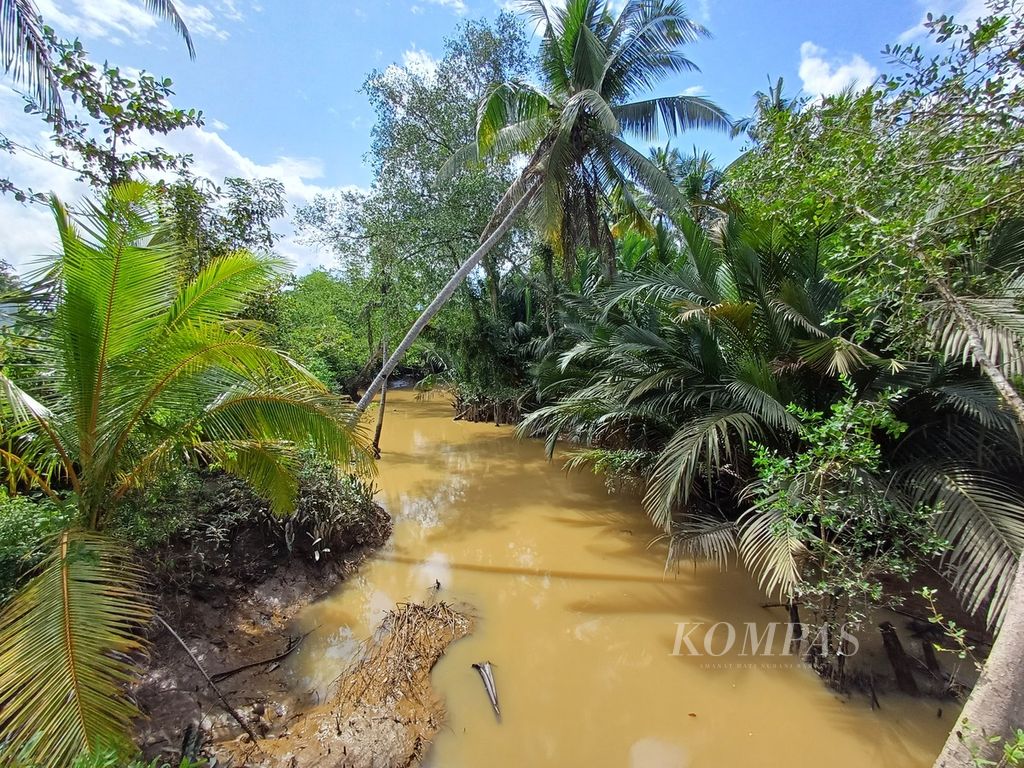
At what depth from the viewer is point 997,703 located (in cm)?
173

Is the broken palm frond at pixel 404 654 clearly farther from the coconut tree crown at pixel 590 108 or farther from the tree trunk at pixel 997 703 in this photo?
the coconut tree crown at pixel 590 108

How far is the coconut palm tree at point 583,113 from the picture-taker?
6895mm

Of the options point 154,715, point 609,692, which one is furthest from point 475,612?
point 154,715

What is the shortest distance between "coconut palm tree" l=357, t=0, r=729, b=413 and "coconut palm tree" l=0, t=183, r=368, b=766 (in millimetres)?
3590

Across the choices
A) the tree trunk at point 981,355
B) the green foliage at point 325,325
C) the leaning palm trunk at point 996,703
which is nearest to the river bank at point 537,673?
the leaning palm trunk at point 996,703

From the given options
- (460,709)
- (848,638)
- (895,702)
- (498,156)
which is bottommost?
(460,709)

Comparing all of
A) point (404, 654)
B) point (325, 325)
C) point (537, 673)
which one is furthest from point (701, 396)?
point (325, 325)

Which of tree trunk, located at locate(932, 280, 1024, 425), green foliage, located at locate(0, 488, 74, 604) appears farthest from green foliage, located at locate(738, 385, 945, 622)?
green foliage, located at locate(0, 488, 74, 604)

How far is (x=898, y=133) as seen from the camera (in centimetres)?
298

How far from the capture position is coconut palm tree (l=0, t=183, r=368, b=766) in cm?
203

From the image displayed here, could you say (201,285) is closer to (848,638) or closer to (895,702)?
(848,638)

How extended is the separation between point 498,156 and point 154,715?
818 cm

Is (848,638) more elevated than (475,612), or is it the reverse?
(848,638)

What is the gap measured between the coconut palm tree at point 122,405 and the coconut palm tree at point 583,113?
359 cm
